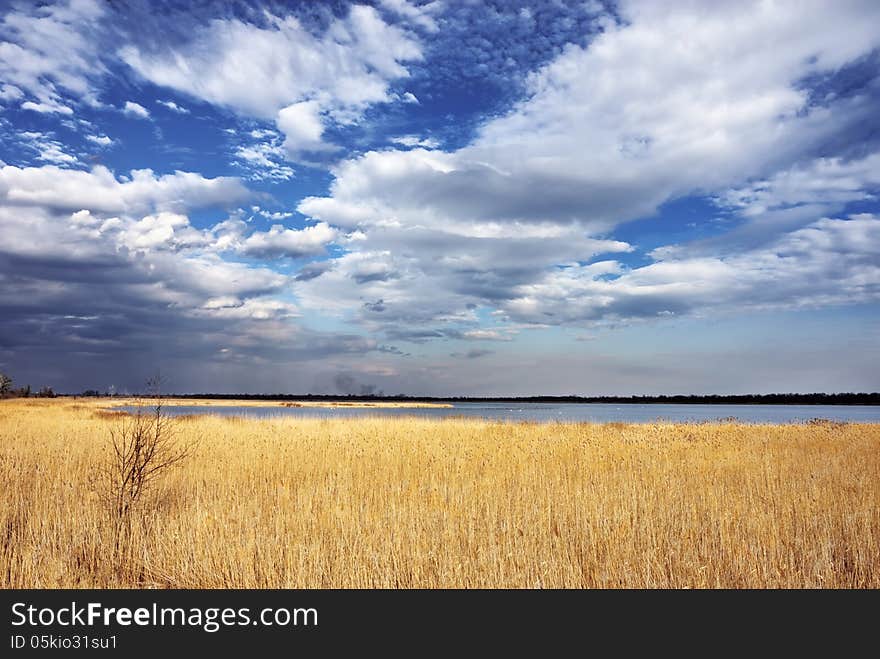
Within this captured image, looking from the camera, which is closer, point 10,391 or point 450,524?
point 450,524

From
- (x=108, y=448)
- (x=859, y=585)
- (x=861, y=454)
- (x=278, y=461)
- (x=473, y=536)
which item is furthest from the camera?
(x=861, y=454)

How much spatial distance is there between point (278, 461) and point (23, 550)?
7.57m

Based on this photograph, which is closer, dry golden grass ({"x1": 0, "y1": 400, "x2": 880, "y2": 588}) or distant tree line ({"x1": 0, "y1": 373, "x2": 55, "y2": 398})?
dry golden grass ({"x1": 0, "y1": 400, "x2": 880, "y2": 588})

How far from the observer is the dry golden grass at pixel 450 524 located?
248 inches

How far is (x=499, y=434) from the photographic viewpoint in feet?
77.3

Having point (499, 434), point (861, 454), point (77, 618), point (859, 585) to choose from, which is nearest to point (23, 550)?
point (77, 618)

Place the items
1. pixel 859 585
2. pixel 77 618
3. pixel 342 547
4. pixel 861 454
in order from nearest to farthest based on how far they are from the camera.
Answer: pixel 77 618 < pixel 859 585 < pixel 342 547 < pixel 861 454

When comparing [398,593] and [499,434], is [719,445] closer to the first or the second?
[499,434]

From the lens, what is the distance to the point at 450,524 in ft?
26.0

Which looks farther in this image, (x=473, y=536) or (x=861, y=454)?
(x=861, y=454)

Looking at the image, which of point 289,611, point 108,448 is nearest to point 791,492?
point 289,611

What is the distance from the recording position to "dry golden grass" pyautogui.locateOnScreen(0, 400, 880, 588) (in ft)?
20.7

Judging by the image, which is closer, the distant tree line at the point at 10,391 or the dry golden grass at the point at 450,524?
the dry golden grass at the point at 450,524

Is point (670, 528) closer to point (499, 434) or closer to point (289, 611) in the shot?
point (289, 611)
